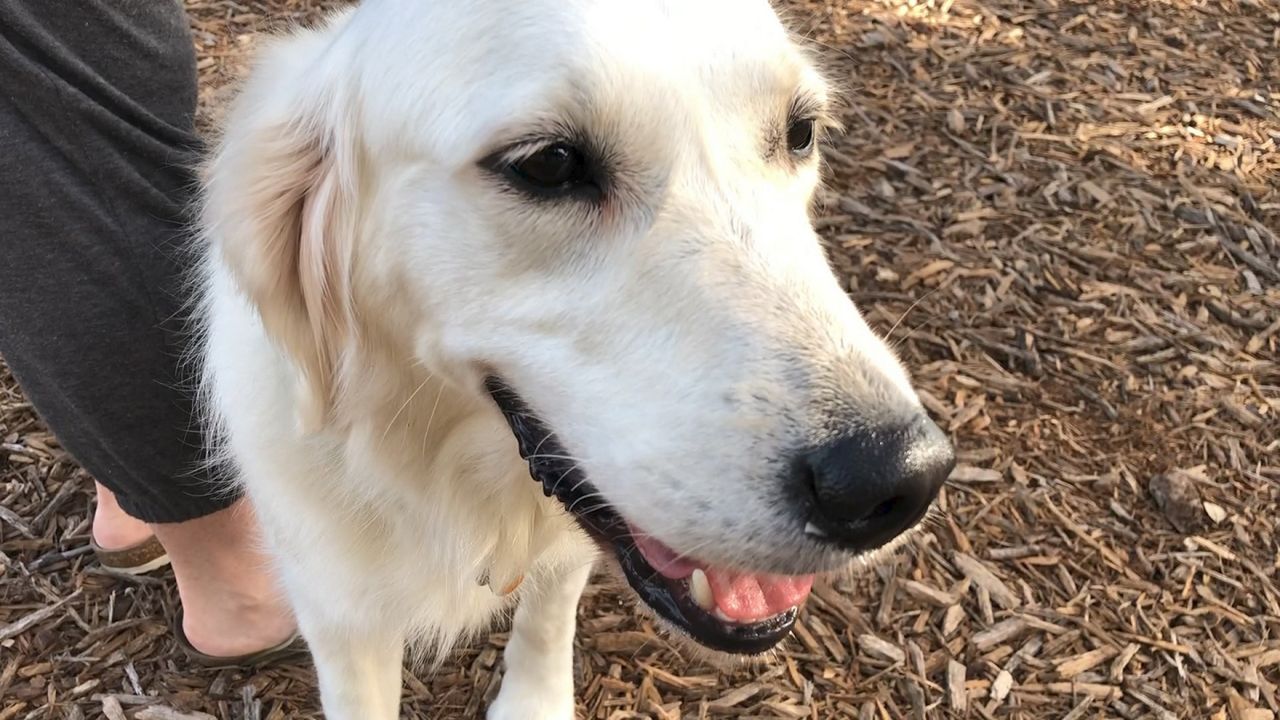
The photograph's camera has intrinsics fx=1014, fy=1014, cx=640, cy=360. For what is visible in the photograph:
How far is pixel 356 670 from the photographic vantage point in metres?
2.09

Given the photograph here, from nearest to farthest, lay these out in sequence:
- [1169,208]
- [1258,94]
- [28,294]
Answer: [28,294] → [1169,208] → [1258,94]

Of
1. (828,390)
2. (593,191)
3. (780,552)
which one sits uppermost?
(593,191)

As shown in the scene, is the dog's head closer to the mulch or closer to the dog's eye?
the dog's eye

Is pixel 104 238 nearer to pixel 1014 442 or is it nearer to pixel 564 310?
pixel 564 310

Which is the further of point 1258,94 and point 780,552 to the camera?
point 1258,94

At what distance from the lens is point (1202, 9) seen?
4.79 m

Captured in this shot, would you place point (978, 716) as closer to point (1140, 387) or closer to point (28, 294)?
point (1140, 387)

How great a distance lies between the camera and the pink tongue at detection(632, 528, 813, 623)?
154cm

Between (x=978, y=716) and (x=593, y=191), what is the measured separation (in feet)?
5.70

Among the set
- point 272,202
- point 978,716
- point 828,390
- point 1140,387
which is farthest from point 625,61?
point 1140,387

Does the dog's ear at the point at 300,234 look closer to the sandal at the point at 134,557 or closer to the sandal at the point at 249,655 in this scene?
the sandal at the point at 249,655

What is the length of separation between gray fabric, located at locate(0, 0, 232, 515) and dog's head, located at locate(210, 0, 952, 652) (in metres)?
0.44

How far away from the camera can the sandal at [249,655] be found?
2.51 meters

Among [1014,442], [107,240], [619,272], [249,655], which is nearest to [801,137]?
[619,272]
